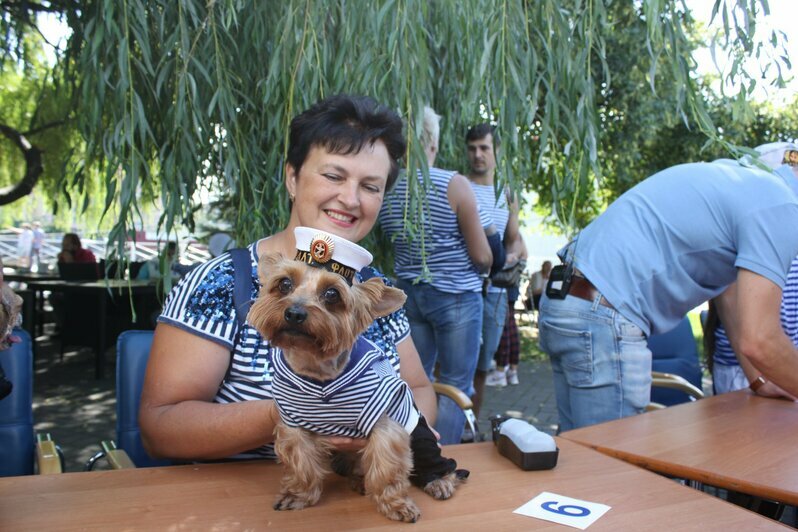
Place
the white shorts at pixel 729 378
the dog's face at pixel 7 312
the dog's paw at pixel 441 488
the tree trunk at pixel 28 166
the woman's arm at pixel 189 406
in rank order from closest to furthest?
1. the dog's face at pixel 7 312
2. the dog's paw at pixel 441 488
3. the woman's arm at pixel 189 406
4. the white shorts at pixel 729 378
5. the tree trunk at pixel 28 166

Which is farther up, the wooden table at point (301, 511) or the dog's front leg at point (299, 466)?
the dog's front leg at point (299, 466)

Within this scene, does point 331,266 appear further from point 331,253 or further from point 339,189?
point 339,189

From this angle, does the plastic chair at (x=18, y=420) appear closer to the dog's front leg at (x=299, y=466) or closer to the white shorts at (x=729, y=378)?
the dog's front leg at (x=299, y=466)

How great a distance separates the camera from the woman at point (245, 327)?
1.89 meters

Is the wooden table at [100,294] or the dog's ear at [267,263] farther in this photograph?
the wooden table at [100,294]

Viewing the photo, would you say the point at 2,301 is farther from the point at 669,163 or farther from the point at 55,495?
the point at 669,163

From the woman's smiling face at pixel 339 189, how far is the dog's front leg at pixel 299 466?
2.33ft

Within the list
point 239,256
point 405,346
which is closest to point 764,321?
point 405,346

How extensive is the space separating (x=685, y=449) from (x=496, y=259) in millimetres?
2781

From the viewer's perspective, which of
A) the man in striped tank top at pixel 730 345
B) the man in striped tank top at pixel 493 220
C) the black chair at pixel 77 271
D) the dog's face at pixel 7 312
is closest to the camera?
the dog's face at pixel 7 312

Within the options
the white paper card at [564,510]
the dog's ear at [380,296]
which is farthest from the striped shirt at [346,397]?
the white paper card at [564,510]

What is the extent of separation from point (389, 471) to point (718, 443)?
127 centimetres

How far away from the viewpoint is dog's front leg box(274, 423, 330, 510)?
1573 mm

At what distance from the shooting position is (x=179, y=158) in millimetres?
2975
